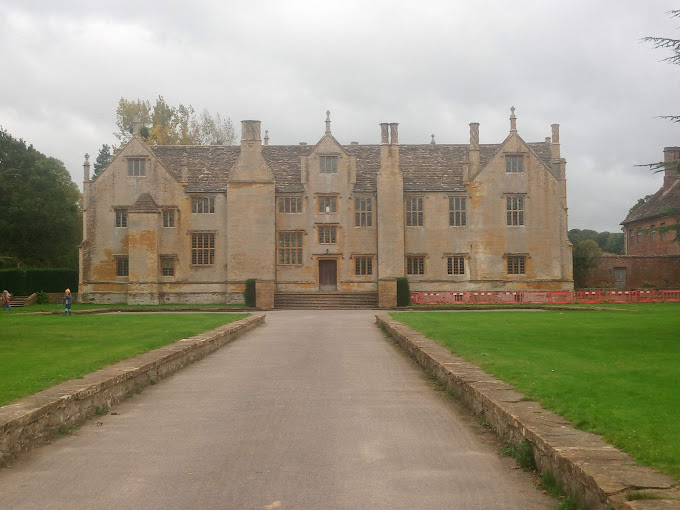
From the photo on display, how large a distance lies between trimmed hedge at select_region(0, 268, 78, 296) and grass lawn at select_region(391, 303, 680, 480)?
3578 centimetres

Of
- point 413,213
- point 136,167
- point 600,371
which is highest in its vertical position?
point 136,167

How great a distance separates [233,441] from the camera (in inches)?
302

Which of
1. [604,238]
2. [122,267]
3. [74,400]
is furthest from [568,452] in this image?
[604,238]

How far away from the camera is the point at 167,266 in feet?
158

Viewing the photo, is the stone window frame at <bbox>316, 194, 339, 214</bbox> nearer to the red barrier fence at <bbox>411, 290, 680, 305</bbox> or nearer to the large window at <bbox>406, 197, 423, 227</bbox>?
the large window at <bbox>406, 197, 423, 227</bbox>

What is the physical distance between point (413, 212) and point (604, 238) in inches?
3206

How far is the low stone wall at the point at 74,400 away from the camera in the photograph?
7.14m

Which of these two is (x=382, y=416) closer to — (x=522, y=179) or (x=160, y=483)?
(x=160, y=483)

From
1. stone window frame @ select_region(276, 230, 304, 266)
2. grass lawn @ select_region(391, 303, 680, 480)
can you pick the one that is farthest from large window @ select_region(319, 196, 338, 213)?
grass lawn @ select_region(391, 303, 680, 480)

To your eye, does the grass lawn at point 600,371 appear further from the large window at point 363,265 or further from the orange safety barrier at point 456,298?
the large window at point 363,265

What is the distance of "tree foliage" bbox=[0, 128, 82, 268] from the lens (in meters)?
54.6

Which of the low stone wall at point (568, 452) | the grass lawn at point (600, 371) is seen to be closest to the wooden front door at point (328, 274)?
the grass lawn at point (600, 371)

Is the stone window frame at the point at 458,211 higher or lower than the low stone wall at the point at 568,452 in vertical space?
higher

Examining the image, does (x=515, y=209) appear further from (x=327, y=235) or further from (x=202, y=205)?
(x=202, y=205)
